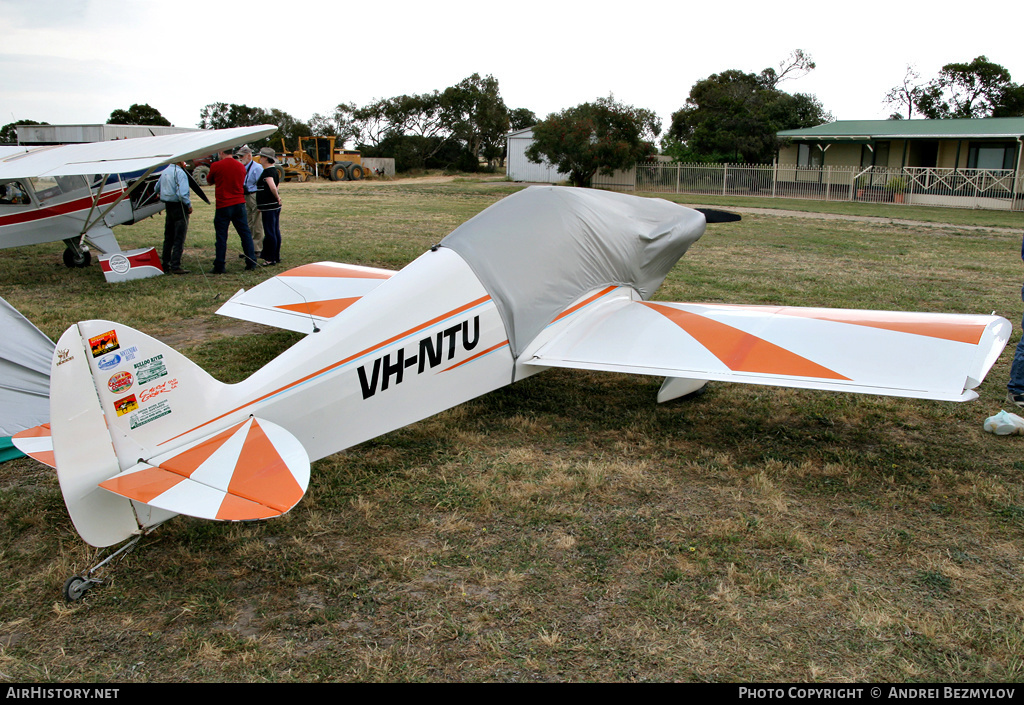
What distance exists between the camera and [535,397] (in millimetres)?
5676

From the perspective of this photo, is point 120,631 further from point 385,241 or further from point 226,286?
point 385,241

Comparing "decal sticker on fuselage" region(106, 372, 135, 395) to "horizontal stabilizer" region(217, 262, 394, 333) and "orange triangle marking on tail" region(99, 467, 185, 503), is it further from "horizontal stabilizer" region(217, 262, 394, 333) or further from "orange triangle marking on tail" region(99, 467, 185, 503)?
"horizontal stabilizer" region(217, 262, 394, 333)

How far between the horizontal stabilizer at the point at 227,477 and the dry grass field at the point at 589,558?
1.88ft

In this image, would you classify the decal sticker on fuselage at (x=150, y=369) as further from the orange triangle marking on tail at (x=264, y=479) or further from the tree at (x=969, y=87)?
the tree at (x=969, y=87)

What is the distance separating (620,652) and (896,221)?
2007cm

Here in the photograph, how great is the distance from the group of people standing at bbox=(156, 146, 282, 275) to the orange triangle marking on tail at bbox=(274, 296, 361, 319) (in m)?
4.41

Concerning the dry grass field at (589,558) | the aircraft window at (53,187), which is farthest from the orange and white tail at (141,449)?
the aircraft window at (53,187)

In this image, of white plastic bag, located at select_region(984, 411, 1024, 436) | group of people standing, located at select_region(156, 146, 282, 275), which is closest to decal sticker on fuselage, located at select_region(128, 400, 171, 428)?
white plastic bag, located at select_region(984, 411, 1024, 436)

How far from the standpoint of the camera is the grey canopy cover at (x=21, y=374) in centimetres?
465

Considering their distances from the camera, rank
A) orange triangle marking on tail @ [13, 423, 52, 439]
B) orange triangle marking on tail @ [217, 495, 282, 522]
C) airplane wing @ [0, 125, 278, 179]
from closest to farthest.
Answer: orange triangle marking on tail @ [217, 495, 282, 522] < orange triangle marking on tail @ [13, 423, 52, 439] < airplane wing @ [0, 125, 278, 179]

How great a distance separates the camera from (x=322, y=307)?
20.4 feet

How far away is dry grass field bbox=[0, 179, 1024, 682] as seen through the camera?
2732 mm
